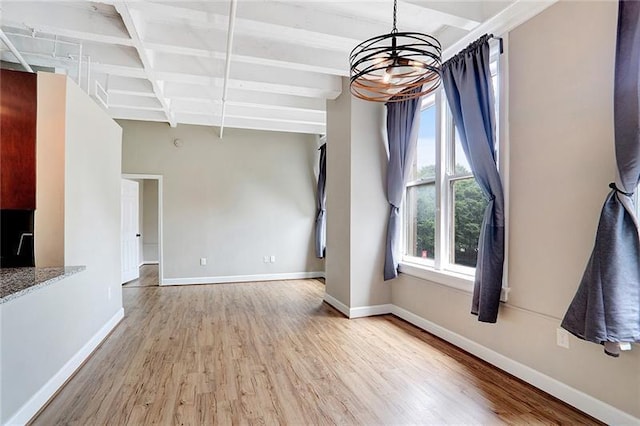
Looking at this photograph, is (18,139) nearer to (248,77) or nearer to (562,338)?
(248,77)

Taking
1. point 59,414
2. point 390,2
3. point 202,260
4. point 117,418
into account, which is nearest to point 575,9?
point 390,2

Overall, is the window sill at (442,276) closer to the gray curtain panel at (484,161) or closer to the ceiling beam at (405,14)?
the gray curtain panel at (484,161)

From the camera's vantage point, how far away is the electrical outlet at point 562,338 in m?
2.21

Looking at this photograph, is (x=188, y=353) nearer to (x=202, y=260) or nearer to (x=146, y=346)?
(x=146, y=346)

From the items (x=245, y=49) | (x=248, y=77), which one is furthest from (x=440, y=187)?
(x=248, y=77)

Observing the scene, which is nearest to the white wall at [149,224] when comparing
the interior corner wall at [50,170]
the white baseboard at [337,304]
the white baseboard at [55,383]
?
the white baseboard at [55,383]

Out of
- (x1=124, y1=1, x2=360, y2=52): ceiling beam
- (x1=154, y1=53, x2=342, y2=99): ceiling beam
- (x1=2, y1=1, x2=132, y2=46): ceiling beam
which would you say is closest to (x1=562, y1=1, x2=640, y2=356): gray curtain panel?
(x1=124, y1=1, x2=360, y2=52): ceiling beam

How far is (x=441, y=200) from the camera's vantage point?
3428 mm

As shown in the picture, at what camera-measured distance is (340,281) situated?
4434 millimetres

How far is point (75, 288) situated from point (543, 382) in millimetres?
3758

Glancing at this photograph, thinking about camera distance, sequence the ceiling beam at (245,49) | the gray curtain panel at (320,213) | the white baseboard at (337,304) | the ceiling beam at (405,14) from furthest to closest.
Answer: the gray curtain panel at (320,213) < the white baseboard at (337,304) < the ceiling beam at (245,49) < the ceiling beam at (405,14)

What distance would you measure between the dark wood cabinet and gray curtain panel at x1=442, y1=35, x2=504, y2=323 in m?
3.56

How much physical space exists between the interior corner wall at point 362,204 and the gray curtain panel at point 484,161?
136 centimetres

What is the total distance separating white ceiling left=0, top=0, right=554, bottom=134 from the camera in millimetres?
2705
